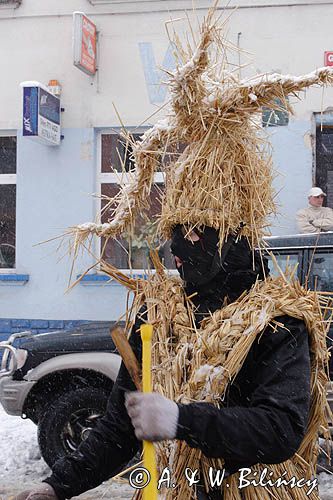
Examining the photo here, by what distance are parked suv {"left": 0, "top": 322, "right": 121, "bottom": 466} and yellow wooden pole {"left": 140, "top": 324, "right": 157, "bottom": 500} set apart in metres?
4.05

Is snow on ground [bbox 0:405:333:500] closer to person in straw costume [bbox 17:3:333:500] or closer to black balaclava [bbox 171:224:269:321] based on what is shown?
person in straw costume [bbox 17:3:333:500]

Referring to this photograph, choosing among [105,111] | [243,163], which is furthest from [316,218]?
[243,163]

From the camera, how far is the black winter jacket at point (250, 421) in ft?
6.12

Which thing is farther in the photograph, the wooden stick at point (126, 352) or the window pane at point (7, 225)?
the window pane at point (7, 225)

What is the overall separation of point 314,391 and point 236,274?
44cm

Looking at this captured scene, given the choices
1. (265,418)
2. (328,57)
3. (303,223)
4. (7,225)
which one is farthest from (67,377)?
(328,57)

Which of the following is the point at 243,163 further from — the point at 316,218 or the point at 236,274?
the point at 316,218

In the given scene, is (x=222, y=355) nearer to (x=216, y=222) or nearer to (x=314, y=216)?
(x=216, y=222)

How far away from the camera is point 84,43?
10148 mm

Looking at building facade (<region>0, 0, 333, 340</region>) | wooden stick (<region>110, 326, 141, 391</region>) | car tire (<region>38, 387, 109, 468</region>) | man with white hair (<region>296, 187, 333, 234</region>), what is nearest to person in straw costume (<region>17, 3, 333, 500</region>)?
wooden stick (<region>110, 326, 141, 391</region>)

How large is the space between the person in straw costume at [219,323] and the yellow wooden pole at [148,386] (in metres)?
0.06

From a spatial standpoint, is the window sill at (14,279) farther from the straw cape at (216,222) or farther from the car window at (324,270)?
the straw cape at (216,222)

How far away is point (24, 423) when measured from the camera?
7.70 meters

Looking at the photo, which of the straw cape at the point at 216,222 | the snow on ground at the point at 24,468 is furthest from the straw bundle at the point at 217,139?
the snow on ground at the point at 24,468
